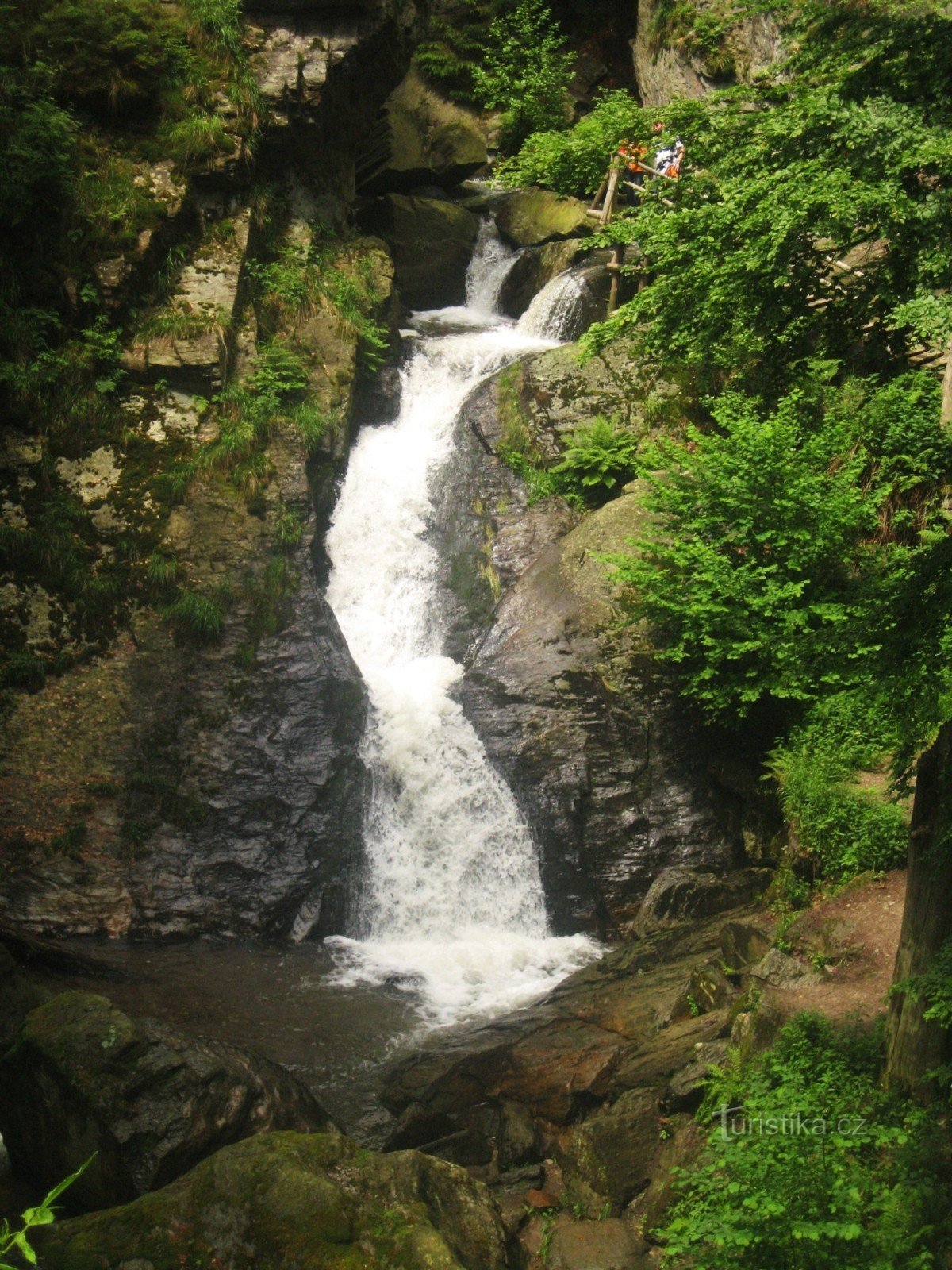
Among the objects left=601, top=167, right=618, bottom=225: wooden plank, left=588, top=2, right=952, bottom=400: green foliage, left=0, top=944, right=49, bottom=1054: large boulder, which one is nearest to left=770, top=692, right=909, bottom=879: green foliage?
left=588, top=2, right=952, bottom=400: green foliage

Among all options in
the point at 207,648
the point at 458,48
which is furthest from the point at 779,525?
the point at 458,48

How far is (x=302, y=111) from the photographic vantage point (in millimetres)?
13992

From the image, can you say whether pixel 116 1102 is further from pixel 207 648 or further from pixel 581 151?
pixel 581 151

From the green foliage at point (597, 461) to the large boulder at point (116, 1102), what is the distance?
8.89m

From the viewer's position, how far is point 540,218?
19469 mm

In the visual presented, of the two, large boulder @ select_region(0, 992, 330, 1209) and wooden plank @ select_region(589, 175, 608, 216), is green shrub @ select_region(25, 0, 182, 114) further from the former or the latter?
large boulder @ select_region(0, 992, 330, 1209)

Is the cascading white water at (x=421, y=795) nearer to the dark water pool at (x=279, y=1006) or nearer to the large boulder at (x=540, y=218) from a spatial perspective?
the dark water pool at (x=279, y=1006)

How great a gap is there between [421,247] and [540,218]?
2677mm

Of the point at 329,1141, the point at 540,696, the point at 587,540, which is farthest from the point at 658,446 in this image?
the point at 329,1141

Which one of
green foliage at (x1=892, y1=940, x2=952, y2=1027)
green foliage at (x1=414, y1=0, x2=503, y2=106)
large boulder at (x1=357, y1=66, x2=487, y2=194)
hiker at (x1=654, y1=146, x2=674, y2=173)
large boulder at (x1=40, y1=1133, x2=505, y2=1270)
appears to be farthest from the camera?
green foliage at (x1=414, y1=0, x2=503, y2=106)

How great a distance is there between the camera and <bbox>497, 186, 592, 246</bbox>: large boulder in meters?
19.1

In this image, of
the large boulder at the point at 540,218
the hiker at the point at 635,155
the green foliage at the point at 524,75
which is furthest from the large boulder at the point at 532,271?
the green foliage at the point at 524,75

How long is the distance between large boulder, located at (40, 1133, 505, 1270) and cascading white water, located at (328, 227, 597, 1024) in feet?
12.9

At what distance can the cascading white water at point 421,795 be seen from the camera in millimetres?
9727
